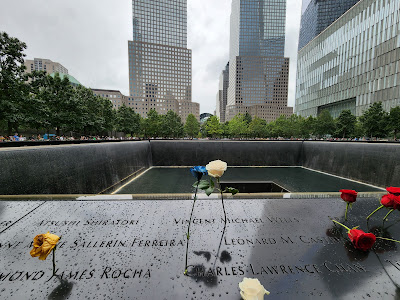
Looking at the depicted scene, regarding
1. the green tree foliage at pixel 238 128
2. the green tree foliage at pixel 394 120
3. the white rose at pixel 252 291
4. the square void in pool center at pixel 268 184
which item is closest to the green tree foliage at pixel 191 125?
the green tree foliage at pixel 238 128

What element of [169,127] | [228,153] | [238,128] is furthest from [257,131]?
[228,153]

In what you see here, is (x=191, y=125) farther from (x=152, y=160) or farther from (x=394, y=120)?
(x=394, y=120)

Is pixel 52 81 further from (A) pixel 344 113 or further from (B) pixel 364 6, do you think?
(B) pixel 364 6

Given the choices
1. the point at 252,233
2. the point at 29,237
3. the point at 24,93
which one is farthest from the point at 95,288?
the point at 24,93

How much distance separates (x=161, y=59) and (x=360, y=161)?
114 m

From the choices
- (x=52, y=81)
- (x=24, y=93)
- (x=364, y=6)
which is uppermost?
(x=364, y=6)

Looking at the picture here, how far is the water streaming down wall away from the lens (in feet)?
15.7

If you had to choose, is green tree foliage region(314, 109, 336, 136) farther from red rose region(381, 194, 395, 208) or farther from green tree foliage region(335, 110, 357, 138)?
red rose region(381, 194, 395, 208)

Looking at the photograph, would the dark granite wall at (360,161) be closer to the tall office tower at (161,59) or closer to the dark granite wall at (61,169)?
the dark granite wall at (61,169)

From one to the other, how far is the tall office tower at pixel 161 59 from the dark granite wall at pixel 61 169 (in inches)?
3932

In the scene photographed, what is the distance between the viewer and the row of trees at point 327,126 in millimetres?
26984

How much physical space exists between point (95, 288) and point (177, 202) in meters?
1.28

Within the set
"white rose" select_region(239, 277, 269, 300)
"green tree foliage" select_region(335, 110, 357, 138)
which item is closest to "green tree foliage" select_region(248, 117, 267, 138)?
"green tree foliage" select_region(335, 110, 357, 138)

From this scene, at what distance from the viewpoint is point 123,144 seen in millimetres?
11977
